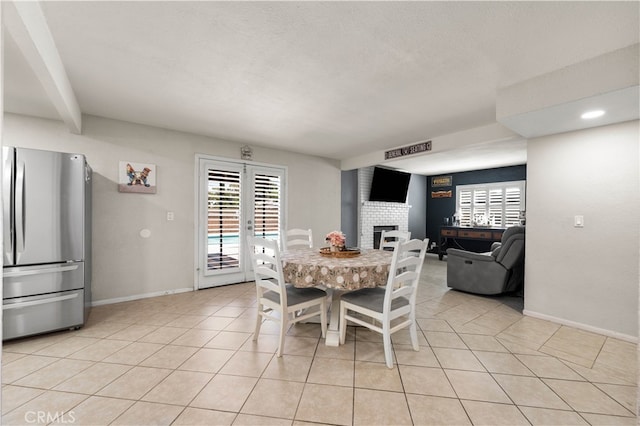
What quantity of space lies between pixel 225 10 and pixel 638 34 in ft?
8.70

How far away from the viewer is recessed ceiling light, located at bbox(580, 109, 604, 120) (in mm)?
2419

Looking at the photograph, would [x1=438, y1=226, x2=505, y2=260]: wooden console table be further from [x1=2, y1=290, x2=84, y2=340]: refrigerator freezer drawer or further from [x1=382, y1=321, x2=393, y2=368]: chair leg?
[x1=2, y1=290, x2=84, y2=340]: refrigerator freezer drawer

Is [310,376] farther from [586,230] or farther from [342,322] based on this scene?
[586,230]

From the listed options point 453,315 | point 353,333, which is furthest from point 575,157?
point 353,333

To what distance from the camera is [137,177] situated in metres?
3.62

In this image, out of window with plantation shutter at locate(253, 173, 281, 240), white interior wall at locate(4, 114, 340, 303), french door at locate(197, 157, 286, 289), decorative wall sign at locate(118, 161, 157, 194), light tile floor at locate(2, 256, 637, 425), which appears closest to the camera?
light tile floor at locate(2, 256, 637, 425)

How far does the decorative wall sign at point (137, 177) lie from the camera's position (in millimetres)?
3529

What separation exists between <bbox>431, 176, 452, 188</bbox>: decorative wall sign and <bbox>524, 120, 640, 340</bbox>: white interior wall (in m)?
4.39

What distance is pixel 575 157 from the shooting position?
114 inches

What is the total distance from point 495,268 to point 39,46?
4.79 metres

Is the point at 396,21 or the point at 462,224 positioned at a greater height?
the point at 396,21

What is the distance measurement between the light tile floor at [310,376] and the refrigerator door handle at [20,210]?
33.7 inches

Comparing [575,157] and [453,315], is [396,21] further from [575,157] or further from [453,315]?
[453,315]

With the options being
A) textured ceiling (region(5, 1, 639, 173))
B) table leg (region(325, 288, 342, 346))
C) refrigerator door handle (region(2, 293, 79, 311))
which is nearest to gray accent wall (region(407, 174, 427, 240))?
textured ceiling (region(5, 1, 639, 173))
